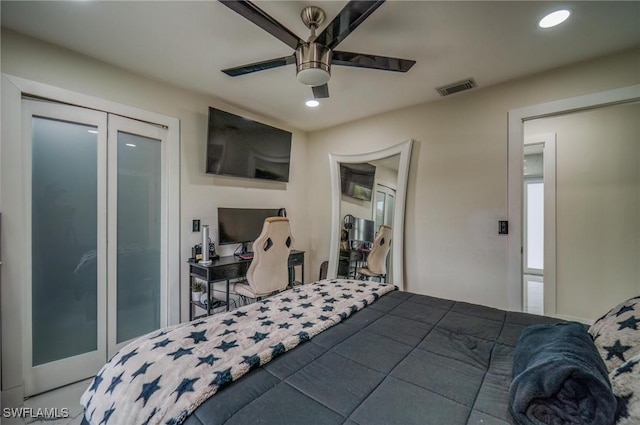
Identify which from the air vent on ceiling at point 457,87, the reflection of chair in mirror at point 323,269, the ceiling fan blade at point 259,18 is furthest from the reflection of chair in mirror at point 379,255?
the ceiling fan blade at point 259,18

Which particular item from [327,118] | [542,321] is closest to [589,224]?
[542,321]

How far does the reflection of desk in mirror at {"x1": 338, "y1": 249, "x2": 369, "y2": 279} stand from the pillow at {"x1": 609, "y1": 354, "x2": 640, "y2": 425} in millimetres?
2681

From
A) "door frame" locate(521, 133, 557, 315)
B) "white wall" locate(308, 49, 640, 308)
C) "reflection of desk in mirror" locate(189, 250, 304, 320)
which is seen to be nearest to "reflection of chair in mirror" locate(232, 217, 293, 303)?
"reflection of desk in mirror" locate(189, 250, 304, 320)

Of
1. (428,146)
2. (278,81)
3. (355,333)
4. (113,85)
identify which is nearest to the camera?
(355,333)

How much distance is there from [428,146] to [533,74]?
1057 millimetres

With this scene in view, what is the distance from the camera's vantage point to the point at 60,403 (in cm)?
188

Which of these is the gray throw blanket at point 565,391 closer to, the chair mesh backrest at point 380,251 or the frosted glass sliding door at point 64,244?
the chair mesh backrest at point 380,251

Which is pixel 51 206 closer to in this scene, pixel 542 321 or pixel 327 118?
pixel 327 118

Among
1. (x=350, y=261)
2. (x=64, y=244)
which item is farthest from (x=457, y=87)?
(x=64, y=244)

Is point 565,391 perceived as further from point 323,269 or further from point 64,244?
point 323,269

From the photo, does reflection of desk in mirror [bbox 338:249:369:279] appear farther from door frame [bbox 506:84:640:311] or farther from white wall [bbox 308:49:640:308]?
door frame [bbox 506:84:640:311]

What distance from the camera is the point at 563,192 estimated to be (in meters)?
3.19

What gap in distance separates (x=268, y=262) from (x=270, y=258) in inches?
1.7

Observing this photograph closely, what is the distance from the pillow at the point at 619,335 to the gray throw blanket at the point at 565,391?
119 mm
